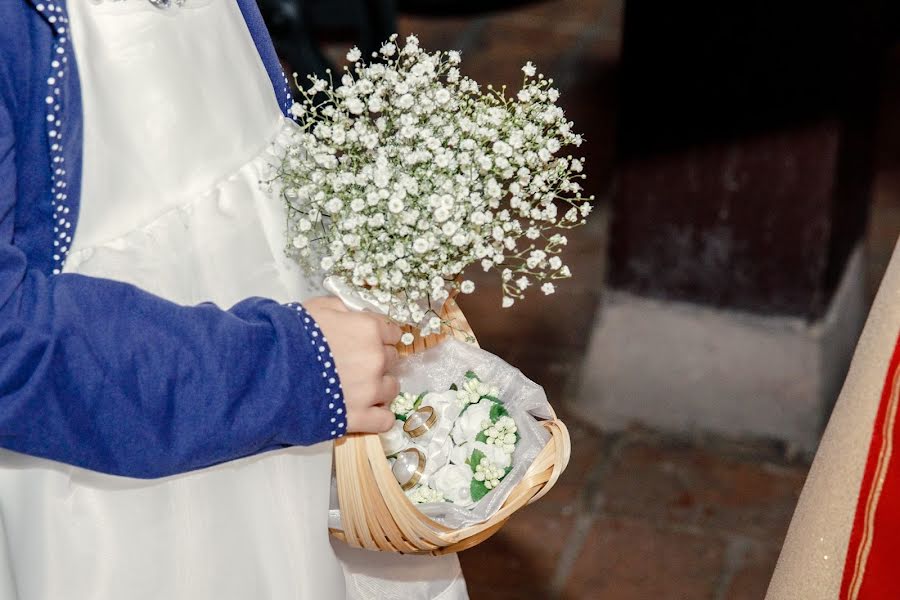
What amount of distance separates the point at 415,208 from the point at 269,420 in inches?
10.2

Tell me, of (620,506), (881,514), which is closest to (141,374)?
(881,514)

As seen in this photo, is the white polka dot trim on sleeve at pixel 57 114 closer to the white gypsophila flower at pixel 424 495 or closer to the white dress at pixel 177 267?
the white dress at pixel 177 267

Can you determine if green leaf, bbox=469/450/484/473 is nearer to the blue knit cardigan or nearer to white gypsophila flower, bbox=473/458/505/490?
white gypsophila flower, bbox=473/458/505/490

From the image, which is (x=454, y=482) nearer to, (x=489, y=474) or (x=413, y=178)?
(x=489, y=474)

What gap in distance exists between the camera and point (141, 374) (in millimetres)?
1162

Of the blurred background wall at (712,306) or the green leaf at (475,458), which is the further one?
the blurred background wall at (712,306)

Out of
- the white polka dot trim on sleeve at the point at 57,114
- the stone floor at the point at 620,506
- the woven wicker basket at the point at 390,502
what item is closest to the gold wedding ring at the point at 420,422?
the woven wicker basket at the point at 390,502

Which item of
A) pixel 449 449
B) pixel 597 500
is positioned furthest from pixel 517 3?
pixel 449 449

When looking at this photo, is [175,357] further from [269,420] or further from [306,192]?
[306,192]

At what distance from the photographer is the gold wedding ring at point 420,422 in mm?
1469

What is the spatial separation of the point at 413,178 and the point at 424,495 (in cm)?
39

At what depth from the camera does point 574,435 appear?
3.25 metres

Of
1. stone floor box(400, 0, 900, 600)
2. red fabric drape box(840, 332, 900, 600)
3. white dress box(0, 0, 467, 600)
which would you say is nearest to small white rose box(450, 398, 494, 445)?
white dress box(0, 0, 467, 600)

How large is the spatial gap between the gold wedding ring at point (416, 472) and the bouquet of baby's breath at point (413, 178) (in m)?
0.18
